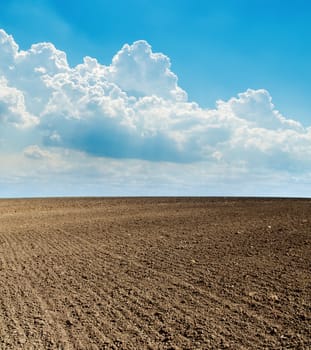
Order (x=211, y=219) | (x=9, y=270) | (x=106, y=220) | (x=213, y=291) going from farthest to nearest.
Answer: (x=106, y=220)
(x=211, y=219)
(x=9, y=270)
(x=213, y=291)

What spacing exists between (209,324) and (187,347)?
766mm

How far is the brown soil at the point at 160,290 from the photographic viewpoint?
5.71 meters

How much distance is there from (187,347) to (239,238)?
24.5ft

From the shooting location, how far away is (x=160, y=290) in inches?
302

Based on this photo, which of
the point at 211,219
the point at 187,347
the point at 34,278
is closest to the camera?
the point at 187,347

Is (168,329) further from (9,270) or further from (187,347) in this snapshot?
(9,270)

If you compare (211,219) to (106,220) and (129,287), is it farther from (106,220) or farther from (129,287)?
(129,287)

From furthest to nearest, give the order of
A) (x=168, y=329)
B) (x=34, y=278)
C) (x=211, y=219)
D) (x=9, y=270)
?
(x=211, y=219), (x=9, y=270), (x=34, y=278), (x=168, y=329)

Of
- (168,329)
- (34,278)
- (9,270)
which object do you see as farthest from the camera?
(9,270)

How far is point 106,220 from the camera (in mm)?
19328

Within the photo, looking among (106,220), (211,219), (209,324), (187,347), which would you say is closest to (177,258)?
(209,324)

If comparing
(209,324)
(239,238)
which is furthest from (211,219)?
(209,324)

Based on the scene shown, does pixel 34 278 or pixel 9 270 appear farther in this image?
pixel 9 270

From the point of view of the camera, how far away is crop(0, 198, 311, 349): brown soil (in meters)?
5.71
